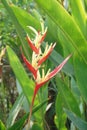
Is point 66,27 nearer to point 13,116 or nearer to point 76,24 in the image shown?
point 76,24

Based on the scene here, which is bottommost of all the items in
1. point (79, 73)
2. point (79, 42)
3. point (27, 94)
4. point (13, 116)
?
point (13, 116)

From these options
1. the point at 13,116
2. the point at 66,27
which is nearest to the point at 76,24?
the point at 66,27

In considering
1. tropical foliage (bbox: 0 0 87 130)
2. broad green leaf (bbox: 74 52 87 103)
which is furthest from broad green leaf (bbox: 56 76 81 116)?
broad green leaf (bbox: 74 52 87 103)

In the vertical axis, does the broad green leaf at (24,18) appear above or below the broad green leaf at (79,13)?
below

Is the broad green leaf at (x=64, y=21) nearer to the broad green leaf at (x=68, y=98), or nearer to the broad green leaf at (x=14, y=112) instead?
the broad green leaf at (x=68, y=98)

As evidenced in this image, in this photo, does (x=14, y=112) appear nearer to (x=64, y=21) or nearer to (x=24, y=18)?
(x=24, y=18)

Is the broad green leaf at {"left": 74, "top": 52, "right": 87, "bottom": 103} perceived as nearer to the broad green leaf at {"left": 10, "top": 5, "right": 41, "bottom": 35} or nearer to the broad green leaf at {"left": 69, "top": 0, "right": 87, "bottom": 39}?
the broad green leaf at {"left": 69, "top": 0, "right": 87, "bottom": 39}

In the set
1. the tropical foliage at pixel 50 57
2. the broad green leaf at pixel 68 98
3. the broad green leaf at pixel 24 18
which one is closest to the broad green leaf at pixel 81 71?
the tropical foliage at pixel 50 57
